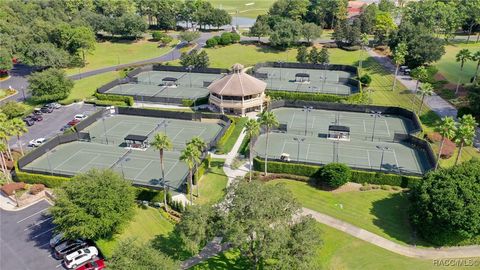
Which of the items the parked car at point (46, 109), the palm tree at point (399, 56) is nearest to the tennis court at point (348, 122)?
the palm tree at point (399, 56)

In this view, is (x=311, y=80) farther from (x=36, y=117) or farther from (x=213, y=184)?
(x=36, y=117)

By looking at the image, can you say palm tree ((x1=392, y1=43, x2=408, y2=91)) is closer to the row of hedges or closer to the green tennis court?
the green tennis court

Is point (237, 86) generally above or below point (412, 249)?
above

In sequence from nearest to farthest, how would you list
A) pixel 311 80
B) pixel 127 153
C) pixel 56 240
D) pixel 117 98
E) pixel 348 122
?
pixel 56 240
pixel 127 153
pixel 348 122
pixel 117 98
pixel 311 80

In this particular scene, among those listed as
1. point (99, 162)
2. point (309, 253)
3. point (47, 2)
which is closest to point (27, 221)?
point (99, 162)

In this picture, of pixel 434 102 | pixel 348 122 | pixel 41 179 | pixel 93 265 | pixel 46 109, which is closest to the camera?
pixel 93 265

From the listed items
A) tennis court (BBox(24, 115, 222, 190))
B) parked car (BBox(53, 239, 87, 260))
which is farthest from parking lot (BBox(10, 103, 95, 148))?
parked car (BBox(53, 239, 87, 260))

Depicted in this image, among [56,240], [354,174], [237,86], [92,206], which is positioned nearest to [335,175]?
[354,174]
